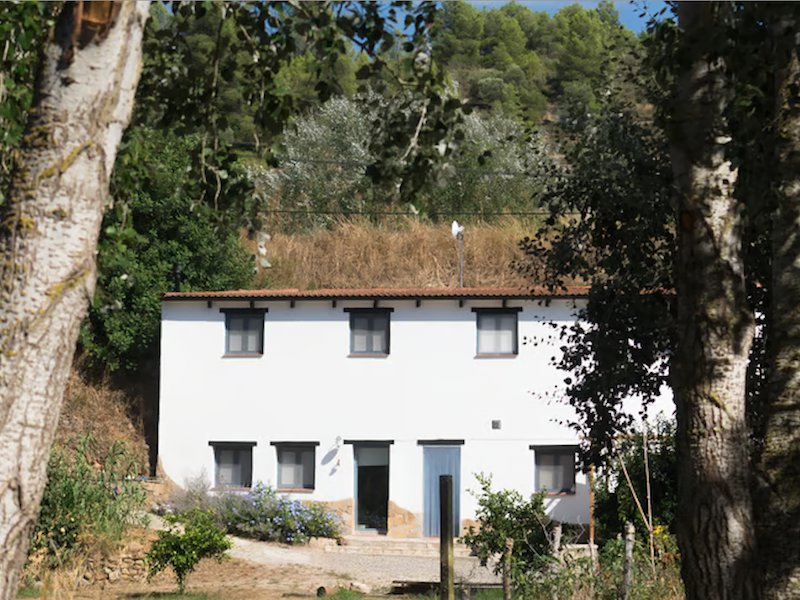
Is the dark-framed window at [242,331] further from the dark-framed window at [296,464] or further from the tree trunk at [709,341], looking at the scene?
the tree trunk at [709,341]

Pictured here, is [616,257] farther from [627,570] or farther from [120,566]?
[120,566]

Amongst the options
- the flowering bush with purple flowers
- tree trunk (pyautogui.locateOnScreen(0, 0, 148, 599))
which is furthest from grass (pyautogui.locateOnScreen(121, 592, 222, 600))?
tree trunk (pyautogui.locateOnScreen(0, 0, 148, 599))

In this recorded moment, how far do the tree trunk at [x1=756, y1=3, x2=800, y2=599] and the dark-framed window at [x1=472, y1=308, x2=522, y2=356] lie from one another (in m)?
25.5

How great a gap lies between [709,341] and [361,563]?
73.7 feet

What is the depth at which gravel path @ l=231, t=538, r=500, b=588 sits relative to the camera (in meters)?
26.8

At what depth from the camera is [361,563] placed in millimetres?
29672

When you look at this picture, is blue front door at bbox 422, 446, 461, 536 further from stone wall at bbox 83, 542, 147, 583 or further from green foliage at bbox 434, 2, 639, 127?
green foliage at bbox 434, 2, 639, 127

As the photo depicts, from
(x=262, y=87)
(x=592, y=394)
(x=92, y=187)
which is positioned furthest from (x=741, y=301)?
(x=592, y=394)

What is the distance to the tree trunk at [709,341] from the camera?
26.3ft

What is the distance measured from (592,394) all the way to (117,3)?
12270 mm

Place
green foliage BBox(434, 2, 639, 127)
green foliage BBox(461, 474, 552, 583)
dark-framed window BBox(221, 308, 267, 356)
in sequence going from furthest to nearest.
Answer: green foliage BBox(434, 2, 639, 127), dark-framed window BBox(221, 308, 267, 356), green foliage BBox(461, 474, 552, 583)

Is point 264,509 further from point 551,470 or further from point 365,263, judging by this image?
point 365,263

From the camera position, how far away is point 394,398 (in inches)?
1361

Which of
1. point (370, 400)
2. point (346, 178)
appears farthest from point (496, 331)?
point (346, 178)
